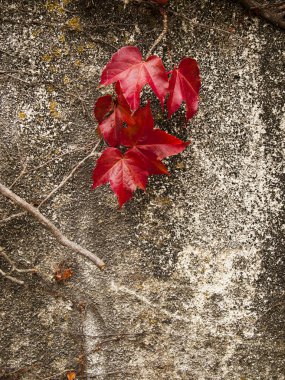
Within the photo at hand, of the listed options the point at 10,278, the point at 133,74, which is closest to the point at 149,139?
the point at 133,74

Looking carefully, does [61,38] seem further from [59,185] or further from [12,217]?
[12,217]

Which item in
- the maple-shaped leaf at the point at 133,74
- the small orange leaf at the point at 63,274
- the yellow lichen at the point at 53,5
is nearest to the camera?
the maple-shaped leaf at the point at 133,74

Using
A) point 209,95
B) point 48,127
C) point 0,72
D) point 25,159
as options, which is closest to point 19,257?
point 25,159

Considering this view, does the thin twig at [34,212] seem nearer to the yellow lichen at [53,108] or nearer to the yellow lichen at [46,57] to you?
the yellow lichen at [53,108]

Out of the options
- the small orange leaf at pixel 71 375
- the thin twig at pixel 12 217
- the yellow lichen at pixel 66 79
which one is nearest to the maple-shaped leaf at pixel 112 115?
the yellow lichen at pixel 66 79

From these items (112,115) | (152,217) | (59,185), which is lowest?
(152,217)
